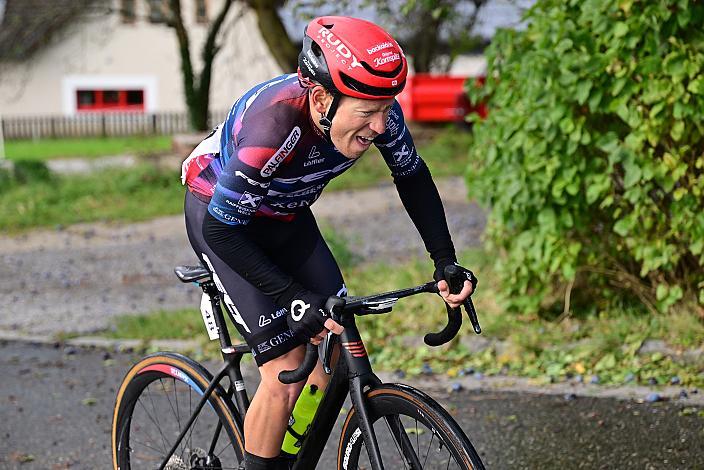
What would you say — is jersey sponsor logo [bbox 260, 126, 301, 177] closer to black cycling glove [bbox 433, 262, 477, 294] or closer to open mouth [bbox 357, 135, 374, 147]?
open mouth [bbox 357, 135, 374, 147]

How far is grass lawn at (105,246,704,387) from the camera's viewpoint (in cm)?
586

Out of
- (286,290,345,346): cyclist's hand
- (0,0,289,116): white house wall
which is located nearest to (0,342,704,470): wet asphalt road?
(286,290,345,346): cyclist's hand

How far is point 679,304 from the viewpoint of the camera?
6.20 metres

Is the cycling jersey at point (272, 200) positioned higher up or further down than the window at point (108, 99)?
higher up

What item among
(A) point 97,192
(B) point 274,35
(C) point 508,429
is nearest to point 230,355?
(C) point 508,429

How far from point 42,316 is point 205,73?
370 inches

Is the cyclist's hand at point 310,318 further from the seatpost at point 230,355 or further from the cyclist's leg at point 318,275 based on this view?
the seatpost at point 230,355

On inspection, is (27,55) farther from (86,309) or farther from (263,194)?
(263,194)

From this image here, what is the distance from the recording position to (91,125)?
34406 millimetres

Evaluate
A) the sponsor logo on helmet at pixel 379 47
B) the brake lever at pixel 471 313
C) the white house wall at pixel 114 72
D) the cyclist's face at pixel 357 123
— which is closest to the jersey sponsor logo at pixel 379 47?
the sponsor logo on helmet at pixel 379 47

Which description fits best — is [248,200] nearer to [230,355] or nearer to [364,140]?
[364,140]

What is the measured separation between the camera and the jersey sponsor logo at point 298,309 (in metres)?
3.07

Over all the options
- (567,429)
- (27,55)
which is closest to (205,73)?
(27,55)

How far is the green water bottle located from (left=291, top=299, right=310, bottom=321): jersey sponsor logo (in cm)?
58
